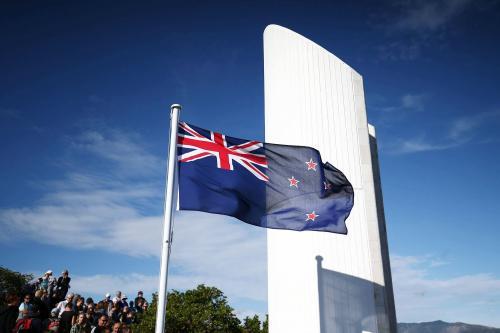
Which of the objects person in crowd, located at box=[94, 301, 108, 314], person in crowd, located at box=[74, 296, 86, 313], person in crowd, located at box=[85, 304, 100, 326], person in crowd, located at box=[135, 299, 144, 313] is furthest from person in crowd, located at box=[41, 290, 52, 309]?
person in crowd, located at box=[135, 299, 144, 313]

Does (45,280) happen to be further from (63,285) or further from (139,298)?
(139,298)

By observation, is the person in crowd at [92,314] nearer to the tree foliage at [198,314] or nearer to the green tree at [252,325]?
the tree foliage at [198,314]

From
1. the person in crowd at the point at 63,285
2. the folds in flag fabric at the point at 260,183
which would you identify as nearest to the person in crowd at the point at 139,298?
the person in crowd at the point at 63,285

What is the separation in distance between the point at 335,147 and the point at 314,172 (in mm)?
4997

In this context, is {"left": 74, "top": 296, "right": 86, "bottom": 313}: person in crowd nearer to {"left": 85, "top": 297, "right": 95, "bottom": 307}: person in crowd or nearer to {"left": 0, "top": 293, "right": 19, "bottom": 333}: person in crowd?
{"left": 85, "top": 297, "right": 95, "bottom": 307}: person in crowd

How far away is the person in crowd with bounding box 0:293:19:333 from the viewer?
10.5m

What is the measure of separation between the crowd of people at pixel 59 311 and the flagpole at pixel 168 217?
4805 millimetres

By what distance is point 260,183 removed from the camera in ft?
30.3

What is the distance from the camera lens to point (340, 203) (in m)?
9.60

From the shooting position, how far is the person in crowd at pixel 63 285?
1563 cm

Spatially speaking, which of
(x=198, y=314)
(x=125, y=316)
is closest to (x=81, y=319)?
(x=125, y=316)

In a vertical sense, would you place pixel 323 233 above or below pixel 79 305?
above

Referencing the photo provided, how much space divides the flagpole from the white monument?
612cm

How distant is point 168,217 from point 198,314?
21279 mm
